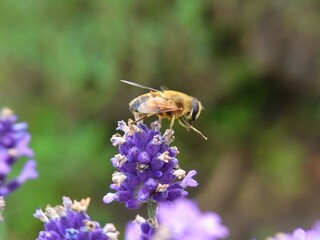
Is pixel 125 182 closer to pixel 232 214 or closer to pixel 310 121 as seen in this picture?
pixel 232 214

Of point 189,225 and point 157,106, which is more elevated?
point 157,106

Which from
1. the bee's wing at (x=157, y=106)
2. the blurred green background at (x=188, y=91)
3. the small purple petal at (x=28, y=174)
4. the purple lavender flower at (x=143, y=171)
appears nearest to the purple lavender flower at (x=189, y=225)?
the purple lavender flower at (x=143, y=171)

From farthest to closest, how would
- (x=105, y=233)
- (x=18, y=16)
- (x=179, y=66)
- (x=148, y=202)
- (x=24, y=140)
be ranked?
(x=179, y=66) → (x=18, y=16) → (x=24, y=140) → (x=148, y=202) → (x=105, y=233)

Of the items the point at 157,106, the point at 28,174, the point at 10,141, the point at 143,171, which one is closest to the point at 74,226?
the point at 143,171

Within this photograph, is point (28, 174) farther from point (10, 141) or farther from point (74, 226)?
point (74, 226)

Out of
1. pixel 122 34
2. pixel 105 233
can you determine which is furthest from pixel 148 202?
pixel 122 34
